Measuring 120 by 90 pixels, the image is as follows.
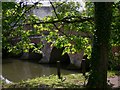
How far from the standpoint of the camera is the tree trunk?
5.71 m

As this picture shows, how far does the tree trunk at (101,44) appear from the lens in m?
5.71

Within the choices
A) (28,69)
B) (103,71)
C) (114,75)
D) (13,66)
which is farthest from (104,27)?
(13,66)

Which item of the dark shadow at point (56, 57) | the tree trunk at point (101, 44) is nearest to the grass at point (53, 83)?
the tree trunk at point (101, 44)

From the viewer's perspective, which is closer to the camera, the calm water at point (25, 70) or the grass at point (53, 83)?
the grass at point (53, 83)

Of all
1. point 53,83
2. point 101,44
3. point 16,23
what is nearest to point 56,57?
point 53,83

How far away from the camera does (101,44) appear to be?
5.77 meters

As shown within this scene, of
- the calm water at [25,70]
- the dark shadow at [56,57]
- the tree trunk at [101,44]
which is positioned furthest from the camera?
the dark shadow at [56,57]

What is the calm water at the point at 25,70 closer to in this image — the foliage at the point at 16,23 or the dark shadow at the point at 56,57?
the dark shadow at the point at 56,57

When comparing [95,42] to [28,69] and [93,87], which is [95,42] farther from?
[28,69]

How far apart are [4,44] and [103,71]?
229cm

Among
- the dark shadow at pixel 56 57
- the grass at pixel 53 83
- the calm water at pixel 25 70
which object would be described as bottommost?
the calm water at pixel 25 70

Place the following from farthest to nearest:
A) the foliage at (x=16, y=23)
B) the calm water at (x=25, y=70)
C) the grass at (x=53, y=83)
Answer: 1. the calm water at (x=25, y=70)
2. the grass at (x=53, y=83)
3. the foliage at (x=16, y=23)

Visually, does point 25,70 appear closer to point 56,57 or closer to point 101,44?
point 56,57

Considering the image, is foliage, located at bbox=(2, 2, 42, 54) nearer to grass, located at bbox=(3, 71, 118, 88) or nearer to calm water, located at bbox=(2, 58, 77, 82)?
grass, located at bbox=(3, 71, 118, 88)
